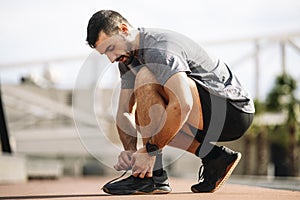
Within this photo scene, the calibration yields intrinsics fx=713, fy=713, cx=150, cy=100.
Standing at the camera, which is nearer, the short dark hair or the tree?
the short dark hair

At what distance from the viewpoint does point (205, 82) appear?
137 inches

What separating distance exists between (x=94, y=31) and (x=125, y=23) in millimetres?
153

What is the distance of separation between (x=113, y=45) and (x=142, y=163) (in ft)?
1.85

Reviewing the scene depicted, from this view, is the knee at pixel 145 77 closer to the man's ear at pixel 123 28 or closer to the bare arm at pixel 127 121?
the man's ear at pixel 123 28

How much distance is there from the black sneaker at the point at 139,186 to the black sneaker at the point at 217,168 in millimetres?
232

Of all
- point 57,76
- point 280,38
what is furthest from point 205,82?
point 57,76

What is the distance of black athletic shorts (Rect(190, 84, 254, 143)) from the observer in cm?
348

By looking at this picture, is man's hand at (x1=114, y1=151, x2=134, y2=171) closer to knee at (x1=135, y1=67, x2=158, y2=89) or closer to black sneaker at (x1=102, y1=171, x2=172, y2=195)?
black sneaker at (x1=102, y1=171, x2=172, y2=195)

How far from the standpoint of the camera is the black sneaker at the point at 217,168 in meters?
3.60

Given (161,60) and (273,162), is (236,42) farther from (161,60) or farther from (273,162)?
(161,60)

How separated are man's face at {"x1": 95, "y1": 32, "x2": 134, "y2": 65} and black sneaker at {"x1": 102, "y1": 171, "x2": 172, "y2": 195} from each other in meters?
0.60

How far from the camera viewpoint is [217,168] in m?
3.60

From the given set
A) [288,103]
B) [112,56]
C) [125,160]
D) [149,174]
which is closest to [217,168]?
[149,174]

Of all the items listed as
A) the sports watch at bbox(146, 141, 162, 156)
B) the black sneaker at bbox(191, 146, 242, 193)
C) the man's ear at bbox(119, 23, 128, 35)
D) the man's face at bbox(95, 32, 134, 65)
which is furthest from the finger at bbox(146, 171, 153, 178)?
the man's ear at bbox(119, 23, 128, 35)
